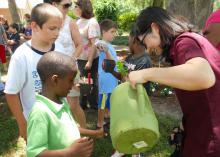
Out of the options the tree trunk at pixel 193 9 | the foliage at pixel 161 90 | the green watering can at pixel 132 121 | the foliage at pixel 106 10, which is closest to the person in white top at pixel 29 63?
the green watering can at pixel 132 121

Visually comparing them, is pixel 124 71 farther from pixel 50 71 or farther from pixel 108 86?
pixel 50 71

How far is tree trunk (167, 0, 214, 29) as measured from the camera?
6145 millimetres

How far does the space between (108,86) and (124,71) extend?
810 mm

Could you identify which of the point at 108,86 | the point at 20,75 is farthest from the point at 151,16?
the point at 108,86

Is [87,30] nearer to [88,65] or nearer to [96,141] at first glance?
[88,65]

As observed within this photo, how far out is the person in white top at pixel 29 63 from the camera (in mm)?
2430

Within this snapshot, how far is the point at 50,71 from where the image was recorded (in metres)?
1.87

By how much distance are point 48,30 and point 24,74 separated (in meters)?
0.35

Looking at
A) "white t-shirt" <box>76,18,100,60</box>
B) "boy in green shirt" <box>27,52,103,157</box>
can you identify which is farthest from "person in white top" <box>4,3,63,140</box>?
"white t-shirt" <box>76,18,100,60</box>

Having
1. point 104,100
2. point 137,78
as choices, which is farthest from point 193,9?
point 137,78

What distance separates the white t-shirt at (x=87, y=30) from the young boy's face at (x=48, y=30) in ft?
6.48

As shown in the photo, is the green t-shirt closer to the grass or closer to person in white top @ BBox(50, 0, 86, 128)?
person in white top @ BBox(50, 0, 86, 128)

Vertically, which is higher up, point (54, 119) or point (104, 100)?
point (54, 119)

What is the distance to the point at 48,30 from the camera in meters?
2.46
